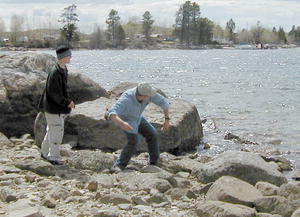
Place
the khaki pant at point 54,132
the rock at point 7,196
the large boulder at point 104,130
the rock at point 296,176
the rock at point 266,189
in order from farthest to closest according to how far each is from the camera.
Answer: the large boulder at point 104,130 → the rock at point 296,176 → the khaki pant at point 54,132 → the rock at point 266,189 → the rock at point 7,196

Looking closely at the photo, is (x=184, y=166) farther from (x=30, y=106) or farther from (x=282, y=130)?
(x=282, y=130)

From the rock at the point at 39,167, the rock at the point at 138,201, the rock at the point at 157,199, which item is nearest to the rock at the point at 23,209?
the rock at the point at 138,201

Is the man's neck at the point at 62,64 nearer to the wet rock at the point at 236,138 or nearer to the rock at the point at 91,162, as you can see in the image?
the rock at the point at 91,162

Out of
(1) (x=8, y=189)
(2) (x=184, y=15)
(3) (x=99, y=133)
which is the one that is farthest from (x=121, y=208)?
(2) (x=184, y=15)

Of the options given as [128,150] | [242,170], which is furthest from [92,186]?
[242,170]

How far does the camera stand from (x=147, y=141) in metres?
9.95

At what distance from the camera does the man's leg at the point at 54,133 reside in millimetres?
9680

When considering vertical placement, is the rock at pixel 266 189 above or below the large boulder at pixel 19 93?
below

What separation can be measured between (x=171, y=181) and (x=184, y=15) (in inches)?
6125

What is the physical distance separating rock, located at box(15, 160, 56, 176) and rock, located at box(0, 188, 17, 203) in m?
1.38

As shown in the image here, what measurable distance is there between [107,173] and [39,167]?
111cm

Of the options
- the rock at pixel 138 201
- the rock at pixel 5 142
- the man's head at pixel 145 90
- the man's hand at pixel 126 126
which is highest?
the man's head at pixel 145 90

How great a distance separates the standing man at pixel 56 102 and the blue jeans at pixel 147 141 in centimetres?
109

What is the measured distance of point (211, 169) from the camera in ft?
31.1
